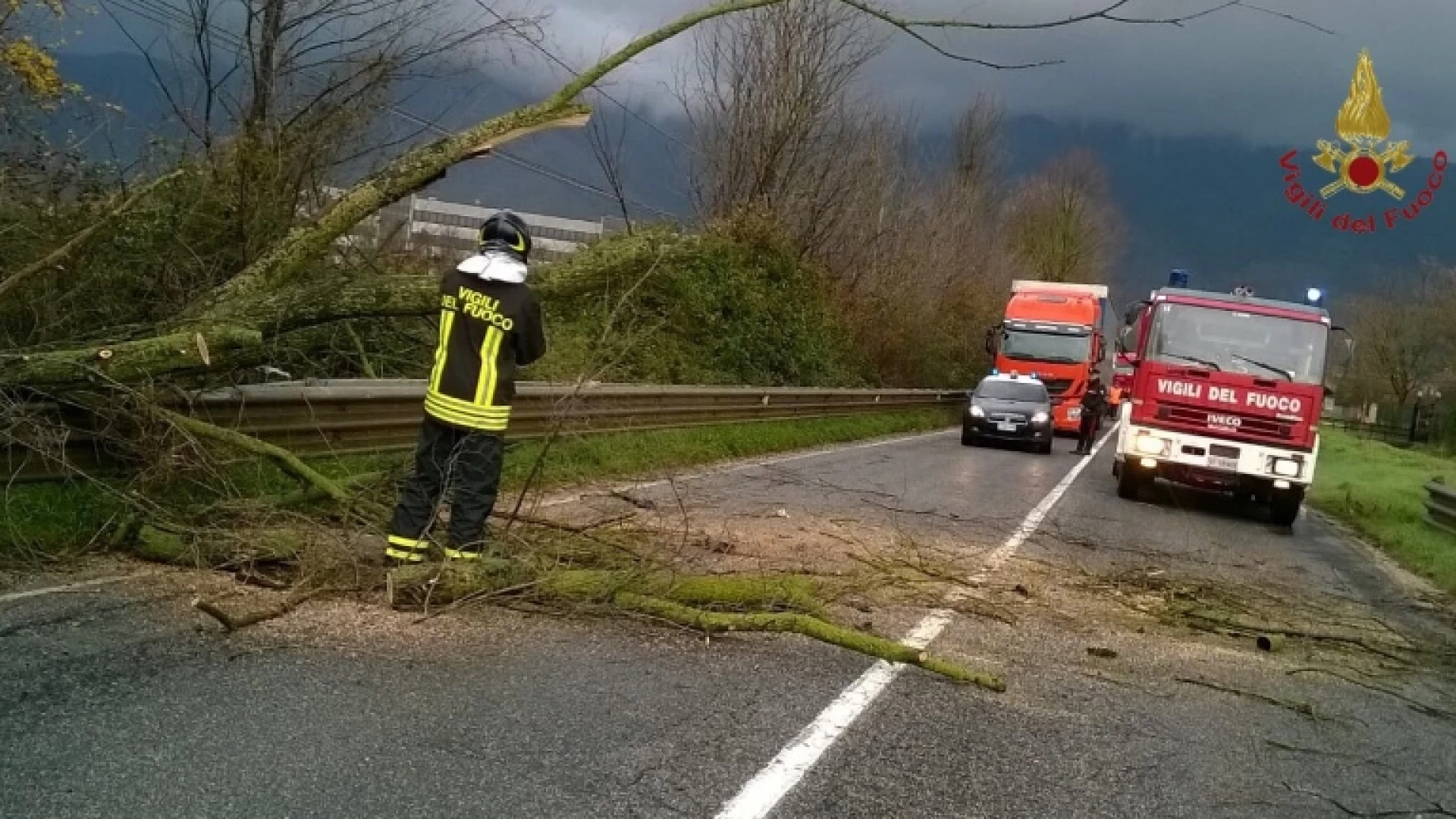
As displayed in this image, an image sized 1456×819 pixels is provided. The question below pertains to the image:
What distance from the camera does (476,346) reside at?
6.21 meters

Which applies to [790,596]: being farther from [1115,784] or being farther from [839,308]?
[839,308]

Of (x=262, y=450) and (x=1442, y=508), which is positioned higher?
(x=262, y=450)

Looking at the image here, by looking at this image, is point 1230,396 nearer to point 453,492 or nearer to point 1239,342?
point 1239,342

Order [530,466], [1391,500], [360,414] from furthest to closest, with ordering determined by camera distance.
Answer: [1391,500]
[530,466]
[360,414]

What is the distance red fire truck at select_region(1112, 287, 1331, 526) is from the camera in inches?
574

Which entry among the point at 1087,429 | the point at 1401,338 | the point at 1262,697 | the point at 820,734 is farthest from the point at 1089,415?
the point at 1401,338

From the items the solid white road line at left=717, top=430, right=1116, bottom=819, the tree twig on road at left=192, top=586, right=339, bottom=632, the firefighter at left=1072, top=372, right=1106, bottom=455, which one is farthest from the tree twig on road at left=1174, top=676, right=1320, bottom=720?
the firefighter at left=1072, top=372, right=1106, bottom=455

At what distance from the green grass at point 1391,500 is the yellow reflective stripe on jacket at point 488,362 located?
914cm

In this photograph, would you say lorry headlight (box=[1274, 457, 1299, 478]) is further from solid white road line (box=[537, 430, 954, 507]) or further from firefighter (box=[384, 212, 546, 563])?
firefighter (box=[384, 212, 546, 563])

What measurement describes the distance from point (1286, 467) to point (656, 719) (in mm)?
12211

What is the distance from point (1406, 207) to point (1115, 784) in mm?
14988

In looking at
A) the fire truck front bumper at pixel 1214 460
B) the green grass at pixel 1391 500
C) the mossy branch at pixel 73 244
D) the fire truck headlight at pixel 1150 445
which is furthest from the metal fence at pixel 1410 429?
the mossy branch at pixel 73 244

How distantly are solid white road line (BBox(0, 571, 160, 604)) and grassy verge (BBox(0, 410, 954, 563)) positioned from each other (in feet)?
1.40

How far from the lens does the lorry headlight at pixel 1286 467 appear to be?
14.5 m
